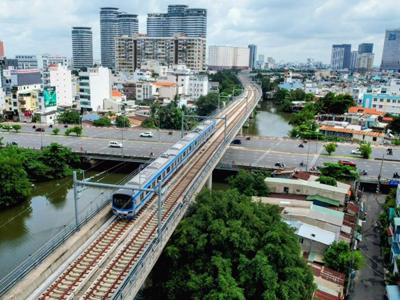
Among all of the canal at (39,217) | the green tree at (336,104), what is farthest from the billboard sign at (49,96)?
the green tree at (336,104)

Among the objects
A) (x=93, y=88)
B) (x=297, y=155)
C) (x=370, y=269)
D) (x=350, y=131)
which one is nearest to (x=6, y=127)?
(x=93, y=88)

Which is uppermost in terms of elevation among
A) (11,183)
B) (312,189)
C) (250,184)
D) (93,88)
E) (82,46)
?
(82,46)

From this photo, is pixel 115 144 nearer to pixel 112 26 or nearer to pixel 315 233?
pixel 315 233

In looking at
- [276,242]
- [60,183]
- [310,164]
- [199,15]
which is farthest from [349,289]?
[199,15]

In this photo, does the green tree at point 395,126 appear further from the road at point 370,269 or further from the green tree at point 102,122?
the green tree at point 102,122

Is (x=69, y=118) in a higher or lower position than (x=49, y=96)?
lower
